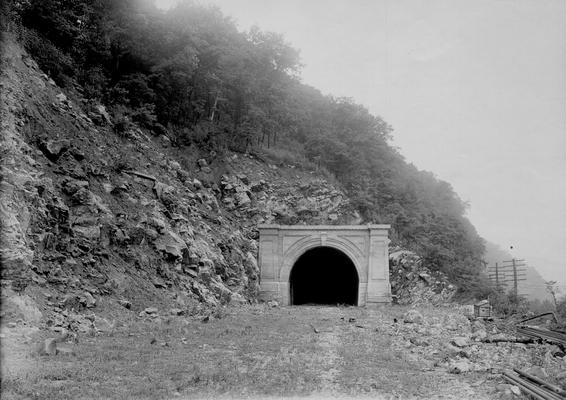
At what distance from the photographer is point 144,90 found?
19812 millimetres

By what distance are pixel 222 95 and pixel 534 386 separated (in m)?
21.0

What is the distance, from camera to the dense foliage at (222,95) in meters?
17.4

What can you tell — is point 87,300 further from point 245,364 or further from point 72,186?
point 245,364

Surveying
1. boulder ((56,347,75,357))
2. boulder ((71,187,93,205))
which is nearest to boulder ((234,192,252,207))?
boulder ((71,187,93,205))

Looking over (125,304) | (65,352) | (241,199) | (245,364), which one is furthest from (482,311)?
(65,352)

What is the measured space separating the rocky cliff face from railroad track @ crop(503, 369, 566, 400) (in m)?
8.20

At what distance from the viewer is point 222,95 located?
2466 cm

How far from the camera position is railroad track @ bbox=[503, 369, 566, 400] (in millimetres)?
6004

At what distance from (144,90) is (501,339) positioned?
53.1 feet

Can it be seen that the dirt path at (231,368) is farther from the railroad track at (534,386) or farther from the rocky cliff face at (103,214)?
the rocky cliff face at (103,214)

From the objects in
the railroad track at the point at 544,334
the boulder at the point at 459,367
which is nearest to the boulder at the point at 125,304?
the boulder at the point at 459,367

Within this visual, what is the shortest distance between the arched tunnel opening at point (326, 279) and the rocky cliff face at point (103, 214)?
8.26 m

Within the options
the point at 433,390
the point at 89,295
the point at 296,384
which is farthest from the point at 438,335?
the point at 89,295

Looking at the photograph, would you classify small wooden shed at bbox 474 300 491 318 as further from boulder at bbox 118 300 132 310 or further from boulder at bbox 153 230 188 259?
boulder at bbox 118 300 132 310
